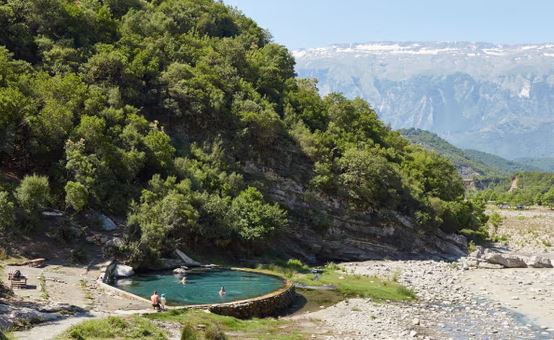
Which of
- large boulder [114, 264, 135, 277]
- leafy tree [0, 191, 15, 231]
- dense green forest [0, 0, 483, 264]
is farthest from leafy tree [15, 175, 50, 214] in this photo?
large boulder [114, 264, 135, 277]

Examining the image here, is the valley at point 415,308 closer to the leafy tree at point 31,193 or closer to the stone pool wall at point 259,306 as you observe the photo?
the stone pool wall at point 259,306

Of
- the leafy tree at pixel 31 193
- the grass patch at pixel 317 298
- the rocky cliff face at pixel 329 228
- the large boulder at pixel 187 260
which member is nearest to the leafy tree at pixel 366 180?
the rocky cliff face at pixel 329 228

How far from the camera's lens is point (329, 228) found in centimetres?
5522

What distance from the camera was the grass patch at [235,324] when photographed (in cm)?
2556

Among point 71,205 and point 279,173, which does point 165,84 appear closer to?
point 279,173

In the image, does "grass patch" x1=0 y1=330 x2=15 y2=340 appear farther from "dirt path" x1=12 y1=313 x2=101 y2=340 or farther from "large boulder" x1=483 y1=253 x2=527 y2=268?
"large boulder" x1=483 y1=253 x2=527 y2=268

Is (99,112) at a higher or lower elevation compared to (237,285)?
higher

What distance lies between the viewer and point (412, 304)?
116ft

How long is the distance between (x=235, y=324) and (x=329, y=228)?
29.1 m

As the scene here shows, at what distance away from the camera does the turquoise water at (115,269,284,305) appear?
31734 millimetres

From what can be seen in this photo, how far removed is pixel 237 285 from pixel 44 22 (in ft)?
119

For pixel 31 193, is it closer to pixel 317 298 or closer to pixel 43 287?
pixel 43 287

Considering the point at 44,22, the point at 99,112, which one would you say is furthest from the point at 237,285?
the point at 44,22

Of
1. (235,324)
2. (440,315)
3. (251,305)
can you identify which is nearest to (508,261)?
(440,315)
